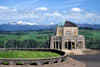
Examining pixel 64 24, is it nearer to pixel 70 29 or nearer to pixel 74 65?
pixel 70 29

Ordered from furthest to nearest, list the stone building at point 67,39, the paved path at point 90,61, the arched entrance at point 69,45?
the arched entrance at point 69,45, the stone building at point 67,39, the paved path at point 90,61

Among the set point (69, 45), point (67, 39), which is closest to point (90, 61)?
point (67, 39)

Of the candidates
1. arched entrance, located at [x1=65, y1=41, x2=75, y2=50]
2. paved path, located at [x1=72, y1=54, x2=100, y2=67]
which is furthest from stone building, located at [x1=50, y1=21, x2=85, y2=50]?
paved path, located at [x1=72, y1=54, x2=100, y2=67]

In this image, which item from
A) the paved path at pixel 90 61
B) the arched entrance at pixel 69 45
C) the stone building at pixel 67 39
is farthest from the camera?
the arched entrance at pixel 69 45

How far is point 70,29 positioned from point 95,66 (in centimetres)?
4141

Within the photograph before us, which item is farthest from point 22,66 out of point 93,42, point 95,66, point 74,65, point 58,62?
point 93,42

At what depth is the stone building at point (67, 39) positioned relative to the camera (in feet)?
237

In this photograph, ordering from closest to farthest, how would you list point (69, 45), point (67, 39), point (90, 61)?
point (90, 61), point (67, 39), point (69, 45)

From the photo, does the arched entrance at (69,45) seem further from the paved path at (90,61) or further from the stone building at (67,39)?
the paved path at (90,61)

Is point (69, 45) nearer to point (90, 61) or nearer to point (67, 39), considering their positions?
point (67, 39)

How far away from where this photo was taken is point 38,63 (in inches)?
1224

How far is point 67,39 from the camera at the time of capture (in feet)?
238

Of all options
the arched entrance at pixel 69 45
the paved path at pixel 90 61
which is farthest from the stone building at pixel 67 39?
the paved path at pixel 90 61

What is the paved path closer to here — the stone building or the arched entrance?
the stone building
